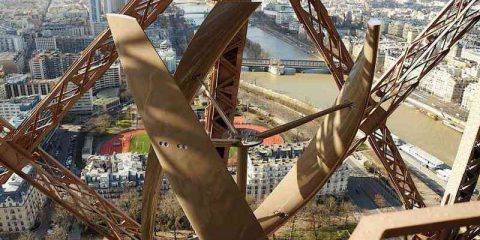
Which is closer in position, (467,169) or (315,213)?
(467,169)

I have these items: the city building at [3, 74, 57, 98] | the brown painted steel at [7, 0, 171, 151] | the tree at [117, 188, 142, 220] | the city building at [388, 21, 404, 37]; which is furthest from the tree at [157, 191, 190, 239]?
the city building at [388, 21, 404, 37]

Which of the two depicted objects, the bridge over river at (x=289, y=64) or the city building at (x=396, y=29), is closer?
the bridge over river at (x=289, y=64)

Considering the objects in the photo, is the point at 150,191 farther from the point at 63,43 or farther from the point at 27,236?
the point at 63,43

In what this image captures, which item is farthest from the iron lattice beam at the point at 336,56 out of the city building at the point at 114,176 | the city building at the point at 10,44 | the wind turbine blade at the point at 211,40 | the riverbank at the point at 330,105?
the city building at the point at 10,44

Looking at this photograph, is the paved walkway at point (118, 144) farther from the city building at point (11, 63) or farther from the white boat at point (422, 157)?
the city building at point (11, 63)

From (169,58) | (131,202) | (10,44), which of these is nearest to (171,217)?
(131,202)
